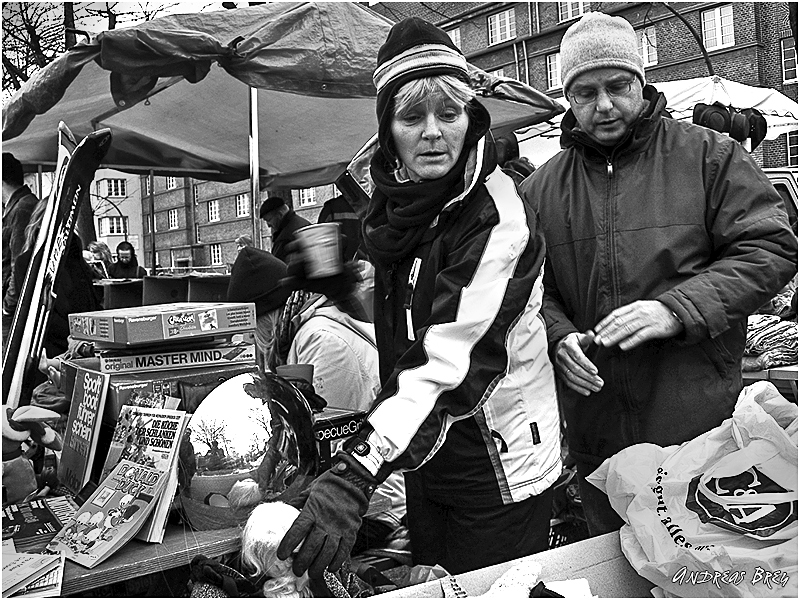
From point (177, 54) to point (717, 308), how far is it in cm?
266

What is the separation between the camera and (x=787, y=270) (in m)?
1.85

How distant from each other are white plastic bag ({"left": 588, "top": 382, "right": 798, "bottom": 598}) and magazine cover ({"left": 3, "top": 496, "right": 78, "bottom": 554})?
4.29 ft

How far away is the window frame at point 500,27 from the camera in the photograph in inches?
1068

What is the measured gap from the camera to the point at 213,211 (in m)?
38.1

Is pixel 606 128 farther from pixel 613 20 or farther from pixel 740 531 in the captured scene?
pixel 740 531

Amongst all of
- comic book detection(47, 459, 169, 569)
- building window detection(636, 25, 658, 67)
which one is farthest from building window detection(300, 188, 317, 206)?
comic book detection(47, 459, 169, 569)

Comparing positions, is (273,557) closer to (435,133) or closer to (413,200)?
(413,200)

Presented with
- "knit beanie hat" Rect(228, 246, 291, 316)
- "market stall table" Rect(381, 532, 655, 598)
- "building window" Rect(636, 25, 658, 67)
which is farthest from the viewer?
"building window" Rect(636, 25, 658, 67)

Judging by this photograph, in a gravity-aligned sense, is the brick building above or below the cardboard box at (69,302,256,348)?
above

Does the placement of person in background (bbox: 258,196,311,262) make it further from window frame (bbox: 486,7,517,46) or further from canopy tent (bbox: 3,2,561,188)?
window frame (bbox: 486,7,517,46)

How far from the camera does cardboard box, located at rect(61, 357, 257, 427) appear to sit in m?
1.88

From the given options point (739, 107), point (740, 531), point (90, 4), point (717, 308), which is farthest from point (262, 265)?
point (739, 107)

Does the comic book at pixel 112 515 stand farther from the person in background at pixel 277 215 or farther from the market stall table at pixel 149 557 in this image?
the person in background at pixel 277 215

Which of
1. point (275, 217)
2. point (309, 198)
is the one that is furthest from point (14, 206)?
point (309, 198)
